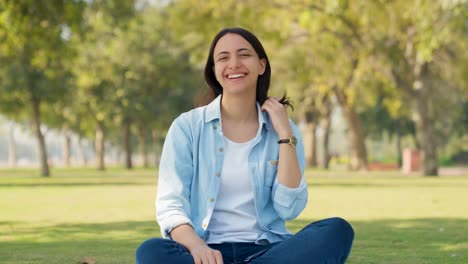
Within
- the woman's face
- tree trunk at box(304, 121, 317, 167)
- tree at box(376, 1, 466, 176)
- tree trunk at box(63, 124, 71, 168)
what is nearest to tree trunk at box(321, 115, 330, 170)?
tree trunk at box(304, 121, 317, 167)

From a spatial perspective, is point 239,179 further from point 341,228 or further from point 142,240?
point 142,240

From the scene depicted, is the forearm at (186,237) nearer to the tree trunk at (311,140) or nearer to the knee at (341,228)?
the knee at (341,228)

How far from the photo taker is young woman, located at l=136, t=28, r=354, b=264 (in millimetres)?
4914

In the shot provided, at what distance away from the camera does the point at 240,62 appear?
17.2 feet

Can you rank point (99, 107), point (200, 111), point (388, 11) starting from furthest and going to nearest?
point (99, 107) → point (388, 11) → point (200, 111)

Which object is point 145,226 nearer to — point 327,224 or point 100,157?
point 327,224

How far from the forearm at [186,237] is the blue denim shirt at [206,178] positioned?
0.35ft

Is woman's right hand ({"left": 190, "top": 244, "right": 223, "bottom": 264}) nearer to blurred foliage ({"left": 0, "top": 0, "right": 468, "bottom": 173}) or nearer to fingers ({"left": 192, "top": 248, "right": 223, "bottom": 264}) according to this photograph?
fingers ({"left": 192, "top": 248, "right": 223, "bottom": 264})

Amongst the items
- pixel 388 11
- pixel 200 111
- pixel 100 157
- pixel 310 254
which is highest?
pixel 388 11

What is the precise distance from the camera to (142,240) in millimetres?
10352

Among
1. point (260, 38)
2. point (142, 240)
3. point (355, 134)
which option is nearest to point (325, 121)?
point (355, 134)

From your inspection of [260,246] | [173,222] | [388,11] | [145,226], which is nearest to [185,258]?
[173,222]

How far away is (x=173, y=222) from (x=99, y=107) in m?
52.6

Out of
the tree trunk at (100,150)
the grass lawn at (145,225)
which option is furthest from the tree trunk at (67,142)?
the grass lawn at (145,225)
